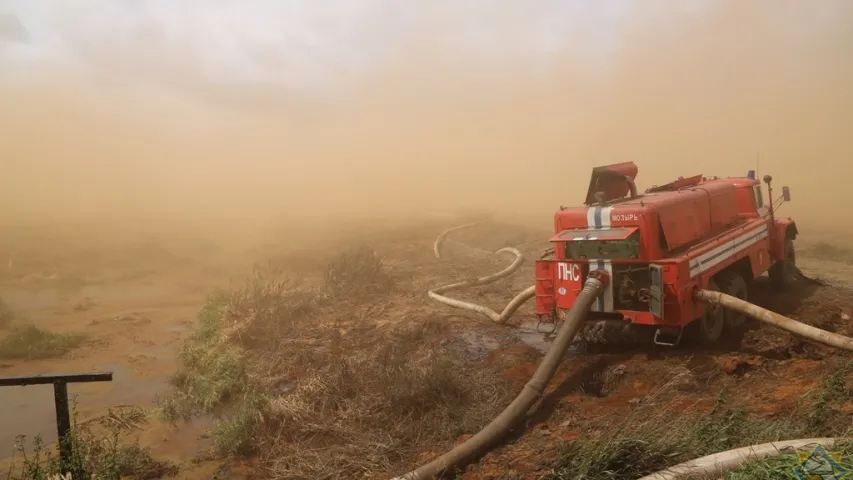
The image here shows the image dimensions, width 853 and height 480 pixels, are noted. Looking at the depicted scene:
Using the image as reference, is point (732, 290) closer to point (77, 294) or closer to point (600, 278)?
point (600, 278)

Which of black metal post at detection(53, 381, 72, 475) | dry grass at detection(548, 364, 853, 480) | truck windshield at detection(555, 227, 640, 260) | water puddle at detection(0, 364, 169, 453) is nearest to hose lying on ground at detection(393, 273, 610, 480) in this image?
truck windshield at detection(555, 227, 640, 260)

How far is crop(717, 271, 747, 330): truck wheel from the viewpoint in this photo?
328 inches

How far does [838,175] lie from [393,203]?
90.7ft

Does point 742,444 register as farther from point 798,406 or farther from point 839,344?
point 839,344

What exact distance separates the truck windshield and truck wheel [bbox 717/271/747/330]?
211 cm

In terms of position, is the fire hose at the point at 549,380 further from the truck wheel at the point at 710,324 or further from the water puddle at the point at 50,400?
the water puddle at the point at 50,400

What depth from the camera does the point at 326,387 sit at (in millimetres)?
7031

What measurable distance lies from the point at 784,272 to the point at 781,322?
183 inches

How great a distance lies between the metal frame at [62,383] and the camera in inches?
182

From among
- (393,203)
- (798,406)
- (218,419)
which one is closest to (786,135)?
(393,203)

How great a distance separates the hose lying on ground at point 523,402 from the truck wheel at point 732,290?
2.28 meters

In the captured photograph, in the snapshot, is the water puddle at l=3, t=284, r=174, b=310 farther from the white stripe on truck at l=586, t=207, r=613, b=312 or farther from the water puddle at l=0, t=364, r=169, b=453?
the white stripe on truck at l=586, t=207, r=613, b=312

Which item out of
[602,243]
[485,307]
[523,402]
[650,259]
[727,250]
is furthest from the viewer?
[485,307]

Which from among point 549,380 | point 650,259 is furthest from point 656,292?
point 549,380
